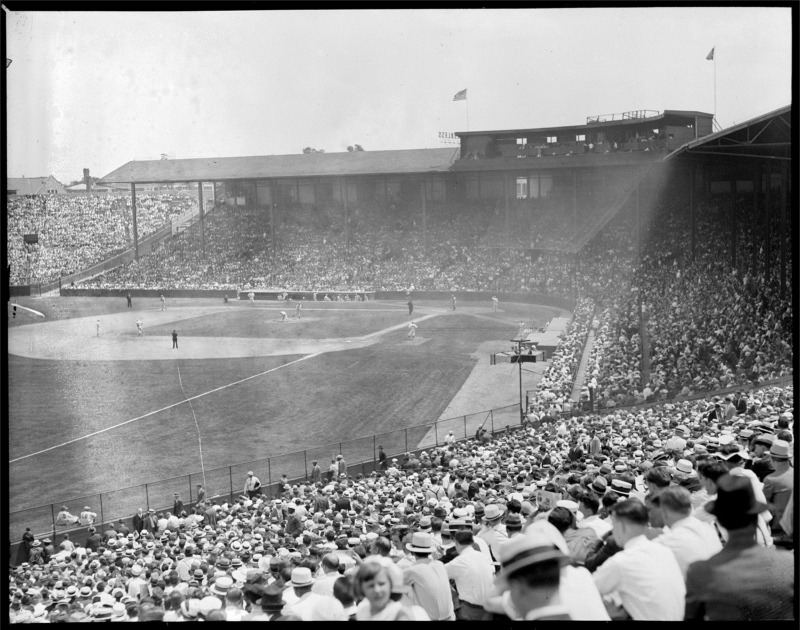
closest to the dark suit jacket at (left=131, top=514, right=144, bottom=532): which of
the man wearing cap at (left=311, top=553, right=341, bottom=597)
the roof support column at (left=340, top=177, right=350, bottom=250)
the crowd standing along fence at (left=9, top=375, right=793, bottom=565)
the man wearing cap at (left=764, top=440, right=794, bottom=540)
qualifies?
the crowd standing along fence at (left=9, top=375, right=793, bottom=565)

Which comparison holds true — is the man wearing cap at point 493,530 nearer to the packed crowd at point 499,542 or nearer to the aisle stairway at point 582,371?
the packed crowd at point 499,542

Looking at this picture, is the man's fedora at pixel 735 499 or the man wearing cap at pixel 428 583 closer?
the man's fedora at pixel 735 499

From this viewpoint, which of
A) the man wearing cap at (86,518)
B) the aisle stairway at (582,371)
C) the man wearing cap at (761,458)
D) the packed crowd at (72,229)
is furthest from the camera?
the packed crowd at (72,229)

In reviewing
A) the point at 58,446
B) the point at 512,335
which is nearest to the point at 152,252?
the point at 512,335

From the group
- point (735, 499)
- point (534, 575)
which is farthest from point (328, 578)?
point (735, 499)

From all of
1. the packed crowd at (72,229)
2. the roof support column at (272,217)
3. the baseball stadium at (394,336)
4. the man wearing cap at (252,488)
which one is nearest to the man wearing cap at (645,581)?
the baseball stadium at (394,336)

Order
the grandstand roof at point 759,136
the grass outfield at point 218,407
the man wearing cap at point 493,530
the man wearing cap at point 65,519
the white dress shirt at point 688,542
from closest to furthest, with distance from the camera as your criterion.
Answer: the white dress shirt at point 688,542 < the man wearing cap at point 493,530 < the man wearing cap at point 65,519 < the grandstand roof at point 759,136 < the grass outfield at point 218,407
